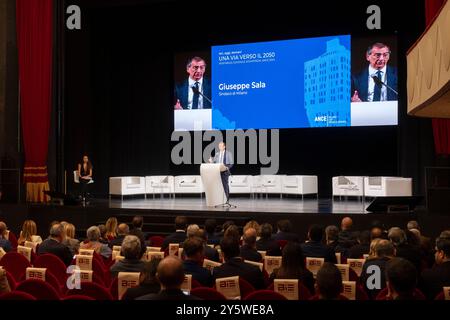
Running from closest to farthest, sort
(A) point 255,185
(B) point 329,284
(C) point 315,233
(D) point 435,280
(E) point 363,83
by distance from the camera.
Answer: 1. (B) point 329,284
2. (D) point 435,280
3. (C) point 315,233
4. (E) point 363,83
5. (A) point 255,185

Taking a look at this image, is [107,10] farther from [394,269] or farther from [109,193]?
[394,269]

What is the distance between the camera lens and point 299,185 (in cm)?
1471

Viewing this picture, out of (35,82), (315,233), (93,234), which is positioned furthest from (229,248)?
(35,82)

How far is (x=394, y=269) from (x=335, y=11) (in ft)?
41.2

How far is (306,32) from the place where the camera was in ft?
49.7

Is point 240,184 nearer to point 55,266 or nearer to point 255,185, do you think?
point 255,185

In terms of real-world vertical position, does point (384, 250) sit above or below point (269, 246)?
above

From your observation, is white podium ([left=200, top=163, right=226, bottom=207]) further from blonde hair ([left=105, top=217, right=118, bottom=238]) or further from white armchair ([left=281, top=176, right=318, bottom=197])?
blonde hair ([left=105, top=217, right=118, bottom=238])

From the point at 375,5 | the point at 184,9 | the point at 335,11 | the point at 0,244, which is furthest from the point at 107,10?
the point at 0,244

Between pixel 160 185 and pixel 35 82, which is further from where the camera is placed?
pixel 160 185

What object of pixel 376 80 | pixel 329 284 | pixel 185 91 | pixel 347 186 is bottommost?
pixel 329 284

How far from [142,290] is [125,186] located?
11.6 m

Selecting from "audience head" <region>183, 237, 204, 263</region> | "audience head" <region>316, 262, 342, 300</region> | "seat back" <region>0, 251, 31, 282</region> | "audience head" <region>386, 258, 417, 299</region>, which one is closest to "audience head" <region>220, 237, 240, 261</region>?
"audience head" <region>183, 237, 204, 263</region>
